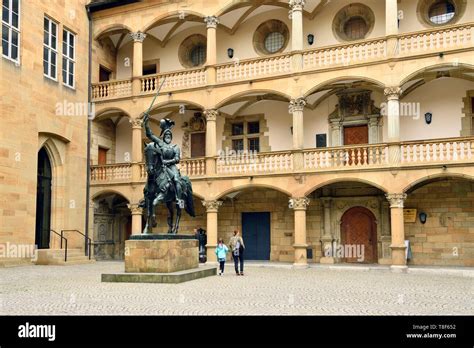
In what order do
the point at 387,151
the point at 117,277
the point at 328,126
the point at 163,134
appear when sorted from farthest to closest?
the point at 328,126
the point at 387,151
the point at 163,134
the point at 117,277

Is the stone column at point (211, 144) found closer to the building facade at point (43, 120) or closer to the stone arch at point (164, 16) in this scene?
the stone arch at point (164, 16)

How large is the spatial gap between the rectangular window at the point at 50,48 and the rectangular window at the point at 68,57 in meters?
0.67

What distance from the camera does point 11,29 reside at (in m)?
20.3

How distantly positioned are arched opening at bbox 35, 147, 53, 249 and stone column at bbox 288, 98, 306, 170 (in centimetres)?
1104

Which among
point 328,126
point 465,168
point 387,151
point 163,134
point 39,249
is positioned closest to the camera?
point 163,134

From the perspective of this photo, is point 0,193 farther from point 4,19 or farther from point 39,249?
point 4,19

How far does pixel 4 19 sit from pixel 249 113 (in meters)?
11.2

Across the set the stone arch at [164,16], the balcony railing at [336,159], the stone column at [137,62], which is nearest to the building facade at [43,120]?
the balcony railing at [336,159]

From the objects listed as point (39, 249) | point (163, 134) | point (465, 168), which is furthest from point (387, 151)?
point (39, 249)

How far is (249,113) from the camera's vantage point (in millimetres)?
24781

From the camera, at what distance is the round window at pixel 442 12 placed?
68.7ft

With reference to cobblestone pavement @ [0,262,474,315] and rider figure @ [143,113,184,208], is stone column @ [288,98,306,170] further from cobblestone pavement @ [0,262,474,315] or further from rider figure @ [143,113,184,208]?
rider figure @ [143,113,184,208]

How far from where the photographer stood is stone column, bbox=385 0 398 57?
63.9ft

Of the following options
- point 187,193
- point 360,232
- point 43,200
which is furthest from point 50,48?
point 360,232
